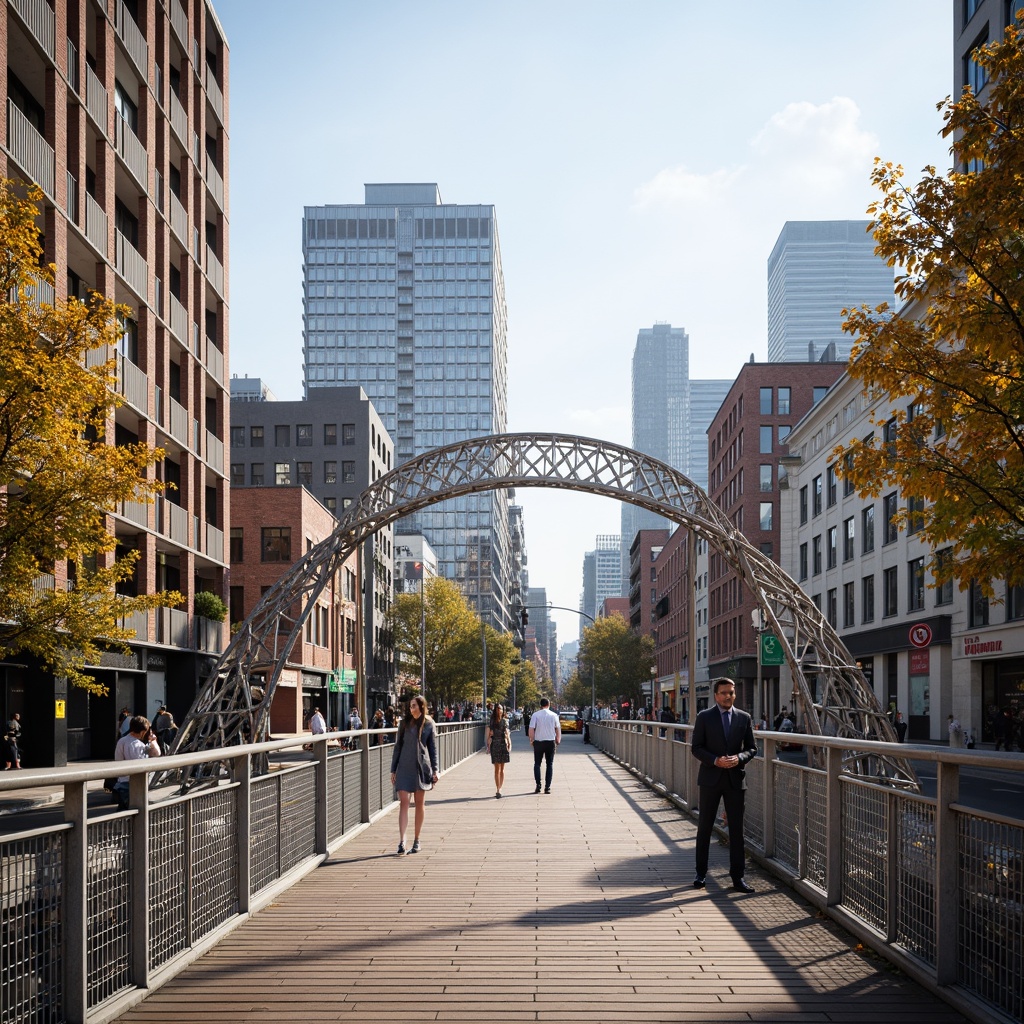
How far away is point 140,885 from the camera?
21.1ft

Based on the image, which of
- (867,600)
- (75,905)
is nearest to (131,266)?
(75,905)

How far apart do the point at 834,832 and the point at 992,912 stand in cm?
298

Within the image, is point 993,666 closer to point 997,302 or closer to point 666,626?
point 997,302

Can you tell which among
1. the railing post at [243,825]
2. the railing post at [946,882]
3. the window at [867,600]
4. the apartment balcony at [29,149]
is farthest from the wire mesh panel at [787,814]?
the window at [867,600]

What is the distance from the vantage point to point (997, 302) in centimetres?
1258

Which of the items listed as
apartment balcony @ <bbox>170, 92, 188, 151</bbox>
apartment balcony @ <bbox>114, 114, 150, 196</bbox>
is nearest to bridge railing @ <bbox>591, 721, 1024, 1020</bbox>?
apartment balcony @ <bbox>114, 114, 150, 196</bbox>

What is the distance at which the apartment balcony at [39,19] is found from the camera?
1010 inches

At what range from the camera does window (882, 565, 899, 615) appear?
148 feet

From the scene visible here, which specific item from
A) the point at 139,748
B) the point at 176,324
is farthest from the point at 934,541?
the point at 176,324

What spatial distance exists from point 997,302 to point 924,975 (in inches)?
325

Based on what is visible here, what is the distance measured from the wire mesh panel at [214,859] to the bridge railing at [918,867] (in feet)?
14.1

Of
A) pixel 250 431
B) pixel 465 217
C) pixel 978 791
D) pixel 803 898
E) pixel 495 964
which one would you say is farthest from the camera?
pixel 465 217

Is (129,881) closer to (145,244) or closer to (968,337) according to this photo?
(968,337)

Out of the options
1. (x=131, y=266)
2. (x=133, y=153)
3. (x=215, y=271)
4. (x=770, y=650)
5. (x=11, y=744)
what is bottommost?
(x=11, y=744)
